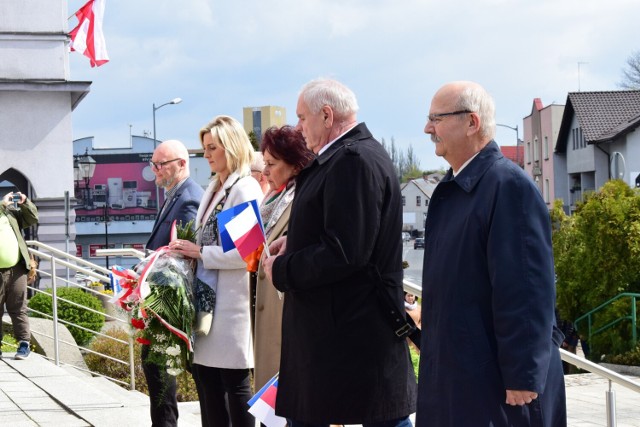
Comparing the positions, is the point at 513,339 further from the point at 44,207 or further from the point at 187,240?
the point at 44,207

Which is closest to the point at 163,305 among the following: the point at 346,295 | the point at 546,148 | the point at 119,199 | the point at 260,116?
the point at 346,295

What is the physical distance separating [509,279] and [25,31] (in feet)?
98.5

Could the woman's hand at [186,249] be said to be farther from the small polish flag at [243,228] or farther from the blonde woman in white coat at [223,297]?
the small polish flag at [243,228]

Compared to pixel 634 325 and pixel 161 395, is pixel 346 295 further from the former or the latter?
pixel 634 325

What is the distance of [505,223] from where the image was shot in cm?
331

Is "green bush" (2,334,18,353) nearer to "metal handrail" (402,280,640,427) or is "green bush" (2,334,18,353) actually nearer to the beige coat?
the beige coat

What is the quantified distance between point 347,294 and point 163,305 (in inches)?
56.9

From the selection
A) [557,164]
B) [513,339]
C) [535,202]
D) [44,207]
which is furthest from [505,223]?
[557,164]

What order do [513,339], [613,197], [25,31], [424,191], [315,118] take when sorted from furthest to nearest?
1. [424,191]
2. [25,31]
3. [613,197]
4. [315,118]
5. [513,339]

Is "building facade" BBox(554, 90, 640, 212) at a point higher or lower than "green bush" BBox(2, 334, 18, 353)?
higher

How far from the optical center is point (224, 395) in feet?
17.2

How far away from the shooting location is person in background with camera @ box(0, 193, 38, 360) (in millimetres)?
10047

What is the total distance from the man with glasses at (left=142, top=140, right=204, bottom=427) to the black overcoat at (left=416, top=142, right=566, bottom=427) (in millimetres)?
2545

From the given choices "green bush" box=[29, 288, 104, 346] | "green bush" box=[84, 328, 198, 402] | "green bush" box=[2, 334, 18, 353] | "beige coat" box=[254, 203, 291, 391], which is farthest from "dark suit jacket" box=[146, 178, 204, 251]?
"green bush" box=[29, 288, 104, 346]
